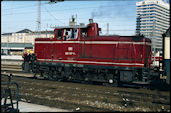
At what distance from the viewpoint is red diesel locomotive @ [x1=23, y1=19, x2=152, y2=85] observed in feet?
44.3

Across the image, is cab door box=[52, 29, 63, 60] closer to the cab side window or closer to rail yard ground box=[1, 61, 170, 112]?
the cab side window

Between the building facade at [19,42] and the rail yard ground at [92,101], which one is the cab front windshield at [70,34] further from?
the building facade at [19,42]

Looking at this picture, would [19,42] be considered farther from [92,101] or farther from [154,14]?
[154,14]

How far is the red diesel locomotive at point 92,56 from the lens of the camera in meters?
13.5

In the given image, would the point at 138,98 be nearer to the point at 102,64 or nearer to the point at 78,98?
the point at 78,98

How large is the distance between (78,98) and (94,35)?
6221mm

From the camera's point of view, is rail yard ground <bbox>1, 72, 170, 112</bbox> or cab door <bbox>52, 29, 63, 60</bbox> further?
cab door <bbox>52, 29, 63, 60</bbox>

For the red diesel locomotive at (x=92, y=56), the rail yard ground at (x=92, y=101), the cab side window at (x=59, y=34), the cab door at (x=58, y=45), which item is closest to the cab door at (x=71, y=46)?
the red diesel locomotive at (x=92, y=56)

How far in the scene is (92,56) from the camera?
47.9 ft

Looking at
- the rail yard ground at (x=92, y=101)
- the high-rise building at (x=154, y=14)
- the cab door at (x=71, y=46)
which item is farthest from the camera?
the high-rise building at (x=154, y=14)

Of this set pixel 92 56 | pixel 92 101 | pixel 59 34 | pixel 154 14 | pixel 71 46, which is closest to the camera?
pixel 92 101

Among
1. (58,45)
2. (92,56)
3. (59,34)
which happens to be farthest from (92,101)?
(59,34)

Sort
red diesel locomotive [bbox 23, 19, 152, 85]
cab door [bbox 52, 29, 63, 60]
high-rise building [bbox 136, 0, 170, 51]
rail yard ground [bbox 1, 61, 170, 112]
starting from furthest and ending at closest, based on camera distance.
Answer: high-rise building [bbox 136, 0, 170, 51]
cab door [bbox 52, 29, 63, 60]
red diesel locomotive [bbox 23, 19, 152, 85]
rail yard ground [bbox 1, 61, 170, 112]

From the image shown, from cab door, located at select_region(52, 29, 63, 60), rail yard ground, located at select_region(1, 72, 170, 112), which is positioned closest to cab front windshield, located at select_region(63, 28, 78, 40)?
cab door, located at select_region(52, 29, 63, 60)
